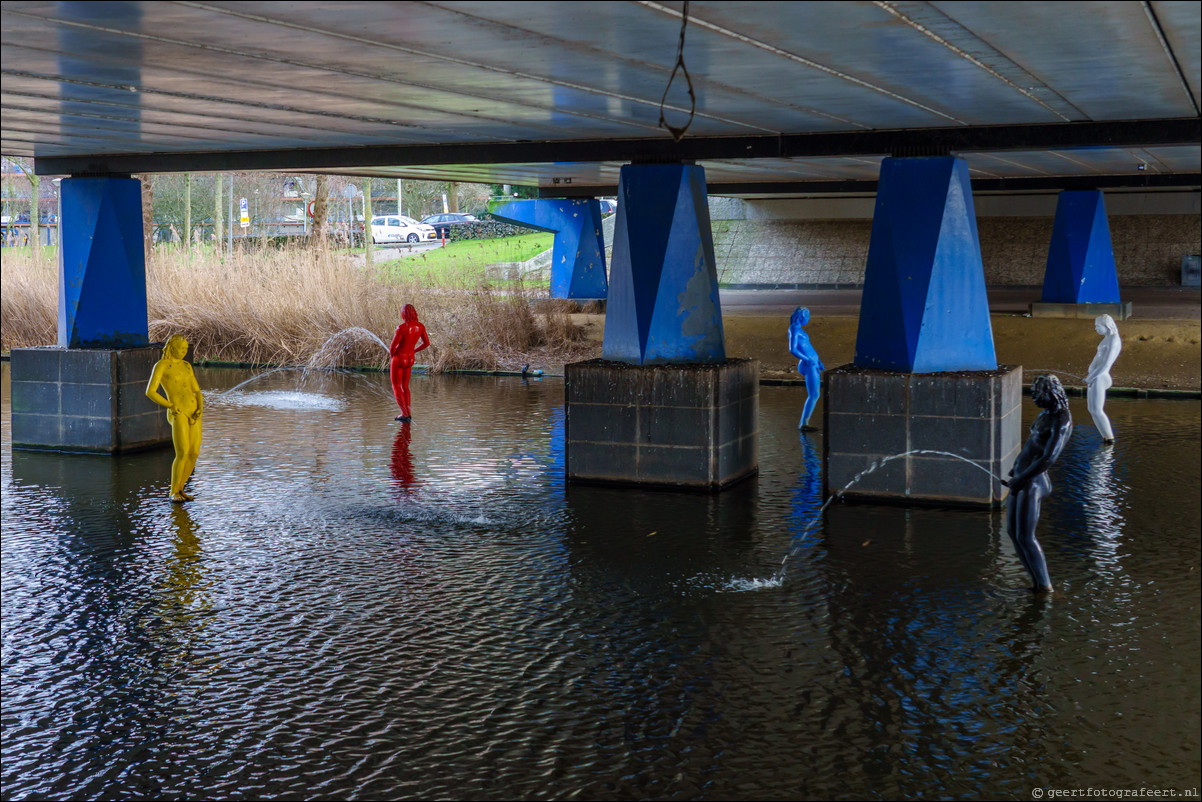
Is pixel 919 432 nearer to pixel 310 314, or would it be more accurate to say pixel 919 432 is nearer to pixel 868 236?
pixel 310 314

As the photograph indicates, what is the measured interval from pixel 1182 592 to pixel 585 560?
4.06 metres

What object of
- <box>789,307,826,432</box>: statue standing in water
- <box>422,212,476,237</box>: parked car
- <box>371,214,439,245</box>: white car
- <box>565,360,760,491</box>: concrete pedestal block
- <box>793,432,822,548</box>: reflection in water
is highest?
<box>422,212,476,237</box>: parked car

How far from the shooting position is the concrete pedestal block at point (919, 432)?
34.0 feet

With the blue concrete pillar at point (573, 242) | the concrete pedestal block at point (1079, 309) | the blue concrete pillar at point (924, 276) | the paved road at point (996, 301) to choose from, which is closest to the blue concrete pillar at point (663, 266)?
the blue concrete pillar at point (924, 276)

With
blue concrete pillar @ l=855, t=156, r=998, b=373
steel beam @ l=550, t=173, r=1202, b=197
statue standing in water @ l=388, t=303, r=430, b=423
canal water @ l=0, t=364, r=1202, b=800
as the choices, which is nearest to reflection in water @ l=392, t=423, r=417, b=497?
canal water @ l=0, t=364, r=1202, b=800

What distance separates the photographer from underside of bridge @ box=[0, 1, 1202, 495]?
6164 millimetres

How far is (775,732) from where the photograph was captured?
552 cm

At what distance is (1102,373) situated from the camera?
523 inches

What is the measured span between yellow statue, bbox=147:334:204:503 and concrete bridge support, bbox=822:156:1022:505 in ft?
19.1

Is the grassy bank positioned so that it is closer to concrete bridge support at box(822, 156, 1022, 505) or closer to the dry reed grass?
the dry reed grass

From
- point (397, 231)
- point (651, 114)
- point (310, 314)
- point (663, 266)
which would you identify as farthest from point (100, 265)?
point (397, 231)

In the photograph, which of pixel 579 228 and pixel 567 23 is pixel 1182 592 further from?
pixel 579 228

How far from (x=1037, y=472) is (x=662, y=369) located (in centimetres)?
460

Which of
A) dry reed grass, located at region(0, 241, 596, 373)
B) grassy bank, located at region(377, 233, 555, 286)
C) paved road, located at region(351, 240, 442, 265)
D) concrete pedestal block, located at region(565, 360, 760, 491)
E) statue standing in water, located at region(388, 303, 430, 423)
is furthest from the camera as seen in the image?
paved road, located at region(351, 240, 442, 265)
